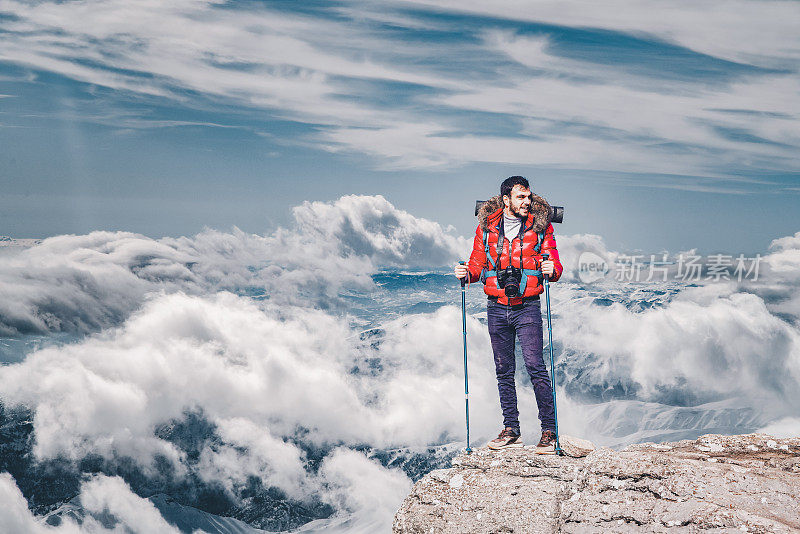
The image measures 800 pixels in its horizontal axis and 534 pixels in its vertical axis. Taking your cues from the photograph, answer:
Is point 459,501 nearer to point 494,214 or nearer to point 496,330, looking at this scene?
point 496,330

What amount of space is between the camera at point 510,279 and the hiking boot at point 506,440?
123 inches

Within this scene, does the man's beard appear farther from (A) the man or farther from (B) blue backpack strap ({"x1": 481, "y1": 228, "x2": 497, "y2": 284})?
(B) blue backpack strap ({"x1": 481, "y1": 228, "x2": 497, "y2": 284})

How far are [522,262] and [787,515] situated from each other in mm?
6010

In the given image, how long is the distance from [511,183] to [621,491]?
6.24 metres

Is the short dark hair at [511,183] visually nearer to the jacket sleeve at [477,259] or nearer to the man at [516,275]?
the man at [516,275]

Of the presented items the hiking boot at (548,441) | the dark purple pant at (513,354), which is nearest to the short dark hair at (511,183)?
the dark purple pant at (513,354)

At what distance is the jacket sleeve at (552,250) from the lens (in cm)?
1209

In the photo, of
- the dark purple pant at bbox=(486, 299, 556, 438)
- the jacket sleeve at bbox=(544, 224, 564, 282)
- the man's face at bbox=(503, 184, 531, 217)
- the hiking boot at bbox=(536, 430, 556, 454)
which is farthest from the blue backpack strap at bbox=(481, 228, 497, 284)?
the hiking boot at bbox=(536, 430, 556, 454)

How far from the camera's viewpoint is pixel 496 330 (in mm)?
12562

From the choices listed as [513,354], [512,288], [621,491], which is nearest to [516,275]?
[512,288]

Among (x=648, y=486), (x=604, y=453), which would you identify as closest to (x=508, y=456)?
(x=604, y=453)

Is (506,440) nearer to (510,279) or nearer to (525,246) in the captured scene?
(510,279)

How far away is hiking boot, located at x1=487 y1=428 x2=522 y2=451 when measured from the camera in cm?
1268

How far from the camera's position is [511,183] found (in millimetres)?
12422
